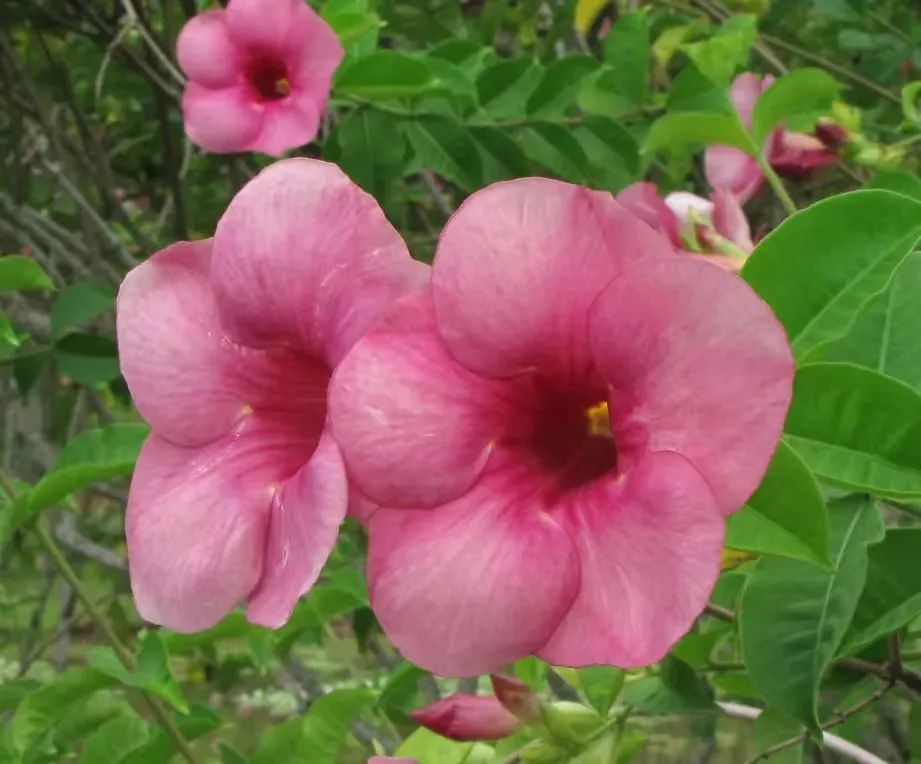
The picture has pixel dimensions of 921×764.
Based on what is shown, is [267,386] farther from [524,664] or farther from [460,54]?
[460,54]

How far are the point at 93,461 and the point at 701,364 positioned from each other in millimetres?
566

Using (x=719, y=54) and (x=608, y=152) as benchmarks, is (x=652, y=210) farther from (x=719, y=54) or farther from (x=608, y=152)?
(x=608, y=152)

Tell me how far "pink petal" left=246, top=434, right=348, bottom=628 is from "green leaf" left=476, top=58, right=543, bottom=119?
3.24 feet

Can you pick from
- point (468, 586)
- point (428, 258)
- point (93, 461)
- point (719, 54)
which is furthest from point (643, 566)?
point (428, 258)

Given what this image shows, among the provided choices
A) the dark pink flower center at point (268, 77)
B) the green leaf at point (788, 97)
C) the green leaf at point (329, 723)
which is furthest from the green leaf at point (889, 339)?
the dark pink flower center at point (268, 77)

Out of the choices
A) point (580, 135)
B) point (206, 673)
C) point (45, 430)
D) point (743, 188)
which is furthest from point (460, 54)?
point (206, 673)

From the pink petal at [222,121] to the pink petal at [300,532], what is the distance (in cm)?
85

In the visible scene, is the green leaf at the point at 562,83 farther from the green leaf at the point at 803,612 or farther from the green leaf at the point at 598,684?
the green leaf at the point at 803,612

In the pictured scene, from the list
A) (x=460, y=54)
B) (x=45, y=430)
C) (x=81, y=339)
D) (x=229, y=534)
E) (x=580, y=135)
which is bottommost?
(x=45, y=430)

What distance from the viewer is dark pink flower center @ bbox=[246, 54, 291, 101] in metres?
1.23

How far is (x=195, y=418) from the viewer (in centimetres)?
47

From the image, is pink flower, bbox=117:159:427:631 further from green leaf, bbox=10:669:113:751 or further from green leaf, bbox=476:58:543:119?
green leaf, bbox=476:58:543:119

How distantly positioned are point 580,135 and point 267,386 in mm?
→ 987

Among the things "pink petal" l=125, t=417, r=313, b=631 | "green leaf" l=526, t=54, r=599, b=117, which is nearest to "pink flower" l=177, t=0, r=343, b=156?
"green leaf" l=526, t=54, r=599, b=117
